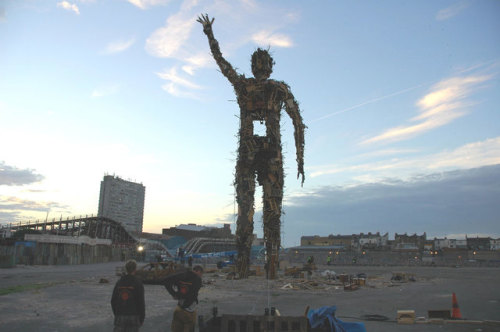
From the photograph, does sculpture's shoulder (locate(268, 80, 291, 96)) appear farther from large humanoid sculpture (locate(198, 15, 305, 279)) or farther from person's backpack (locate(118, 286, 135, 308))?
person's backpack (locate(118, 286, 135, 308))

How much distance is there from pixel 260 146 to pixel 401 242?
97945 mm

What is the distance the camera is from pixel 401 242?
10150 cm

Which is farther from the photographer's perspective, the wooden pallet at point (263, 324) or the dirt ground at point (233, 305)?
the dirt ground at point (233, 305)

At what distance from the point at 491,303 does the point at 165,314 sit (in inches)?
348

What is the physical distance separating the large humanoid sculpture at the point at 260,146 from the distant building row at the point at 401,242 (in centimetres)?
8305

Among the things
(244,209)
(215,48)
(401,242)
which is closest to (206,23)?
(215,48)

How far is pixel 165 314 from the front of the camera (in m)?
8.43

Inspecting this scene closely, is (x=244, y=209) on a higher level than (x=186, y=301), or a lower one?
higher

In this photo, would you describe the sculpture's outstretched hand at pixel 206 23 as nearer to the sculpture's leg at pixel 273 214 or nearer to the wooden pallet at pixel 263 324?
the sculpture's leg at pixel 273 214

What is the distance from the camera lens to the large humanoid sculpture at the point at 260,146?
14969 millimetres

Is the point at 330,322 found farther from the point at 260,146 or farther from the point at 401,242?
the point at 401,242

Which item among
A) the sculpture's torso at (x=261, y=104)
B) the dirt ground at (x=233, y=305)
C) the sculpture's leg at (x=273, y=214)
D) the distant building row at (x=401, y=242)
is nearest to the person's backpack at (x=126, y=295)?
the dirt ground at (x=233, y=305)

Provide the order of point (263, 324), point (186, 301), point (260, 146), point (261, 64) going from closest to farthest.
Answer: point (263, 324) → point (186, 301) → point (260, 146) → point (261, 64)

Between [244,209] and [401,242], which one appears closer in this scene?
[244,209]
